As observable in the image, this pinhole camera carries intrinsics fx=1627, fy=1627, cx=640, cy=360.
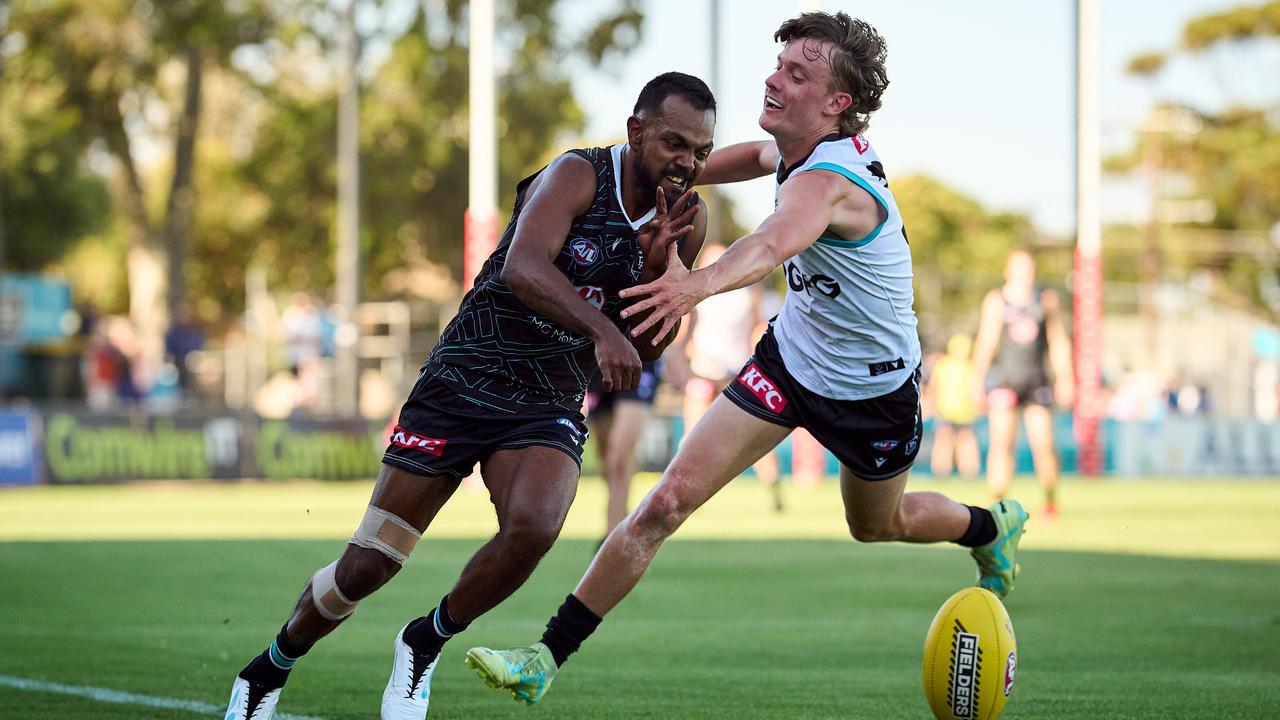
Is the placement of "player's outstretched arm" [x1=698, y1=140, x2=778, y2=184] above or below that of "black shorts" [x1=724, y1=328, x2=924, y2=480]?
above

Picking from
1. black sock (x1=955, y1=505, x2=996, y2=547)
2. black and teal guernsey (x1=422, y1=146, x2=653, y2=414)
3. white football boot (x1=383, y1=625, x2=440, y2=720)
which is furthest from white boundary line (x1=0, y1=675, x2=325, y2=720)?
black sock (x1=955, y1=505, x2=996, y2=547)

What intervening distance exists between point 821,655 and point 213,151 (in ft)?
169

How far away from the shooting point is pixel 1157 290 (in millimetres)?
64312

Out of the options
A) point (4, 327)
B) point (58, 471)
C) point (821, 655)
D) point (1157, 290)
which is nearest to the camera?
point (821, 655)

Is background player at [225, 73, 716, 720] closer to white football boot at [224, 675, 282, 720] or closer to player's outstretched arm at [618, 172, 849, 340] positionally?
white football boot at [224, 675, 282, 720]

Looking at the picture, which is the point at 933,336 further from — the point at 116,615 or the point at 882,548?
the point at 116,615

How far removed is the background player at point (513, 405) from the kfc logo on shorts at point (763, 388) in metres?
0.67

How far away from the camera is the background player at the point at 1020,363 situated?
1527cm

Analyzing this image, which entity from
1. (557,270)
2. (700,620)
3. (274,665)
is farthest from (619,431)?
(557,270)

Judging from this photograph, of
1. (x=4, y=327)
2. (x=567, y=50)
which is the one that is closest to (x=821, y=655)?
(x=4, y=327)

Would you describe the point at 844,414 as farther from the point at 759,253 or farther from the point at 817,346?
the point at 759,253

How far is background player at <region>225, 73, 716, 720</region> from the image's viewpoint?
17.5 ft

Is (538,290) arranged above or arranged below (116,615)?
above

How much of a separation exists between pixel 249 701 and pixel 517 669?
0.92 m
